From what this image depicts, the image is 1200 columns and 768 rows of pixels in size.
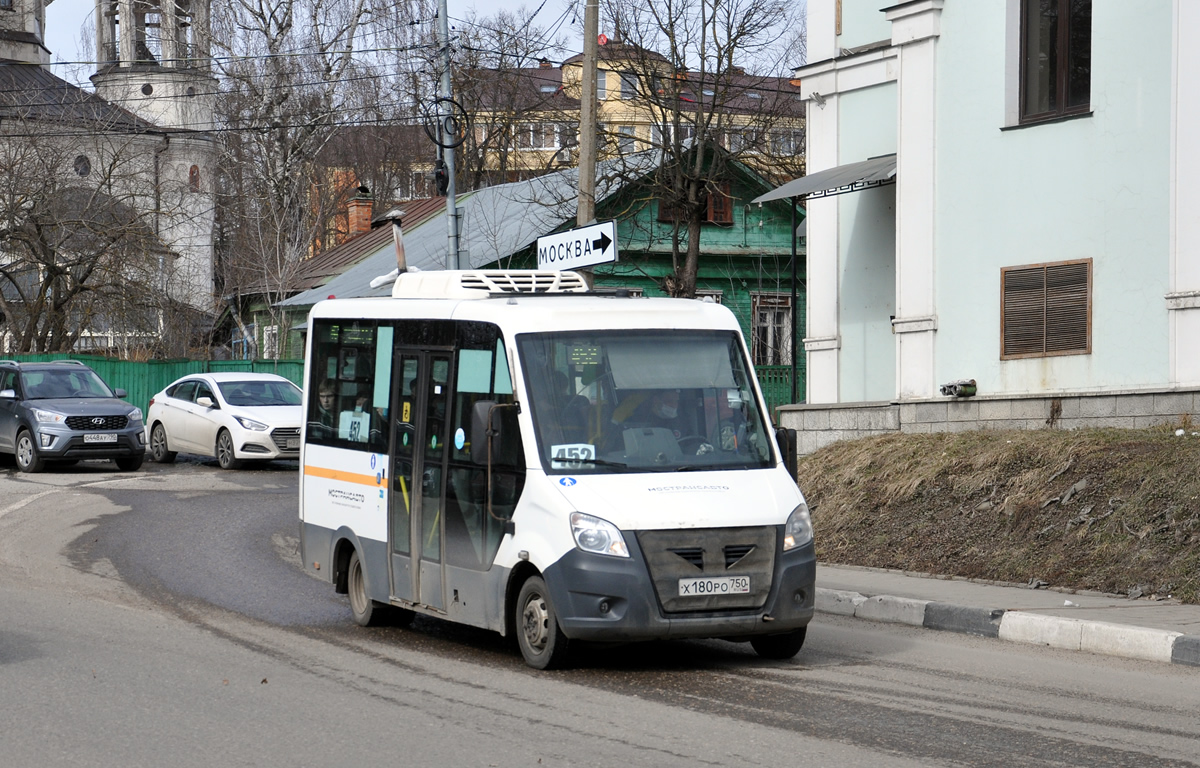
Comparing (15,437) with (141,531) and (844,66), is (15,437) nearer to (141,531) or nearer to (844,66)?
(141,531)

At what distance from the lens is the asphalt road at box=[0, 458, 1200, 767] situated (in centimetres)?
686

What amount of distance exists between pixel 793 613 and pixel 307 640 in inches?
135

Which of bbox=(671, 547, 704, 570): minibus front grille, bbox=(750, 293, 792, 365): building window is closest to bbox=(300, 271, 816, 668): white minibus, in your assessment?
bbox=(671, 547, 704, 570): minibus front grille

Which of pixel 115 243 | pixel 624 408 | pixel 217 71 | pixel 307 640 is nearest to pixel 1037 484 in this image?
pixel 624 408

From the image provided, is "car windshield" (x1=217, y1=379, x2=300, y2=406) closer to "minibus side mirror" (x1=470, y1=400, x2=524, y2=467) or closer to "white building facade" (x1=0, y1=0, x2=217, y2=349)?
"white building facade" (x1=0, y1=0, x2=217, y2=349)

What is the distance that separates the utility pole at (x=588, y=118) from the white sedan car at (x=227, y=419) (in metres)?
9.20

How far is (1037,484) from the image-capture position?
13.7 m

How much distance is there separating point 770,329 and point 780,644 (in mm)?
31832

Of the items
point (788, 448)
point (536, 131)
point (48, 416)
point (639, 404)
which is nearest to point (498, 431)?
point (639, 404)

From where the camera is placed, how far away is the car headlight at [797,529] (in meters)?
9.08

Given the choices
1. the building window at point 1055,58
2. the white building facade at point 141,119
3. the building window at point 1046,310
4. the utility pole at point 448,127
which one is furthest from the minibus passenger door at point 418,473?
the white building facade at point 141,119

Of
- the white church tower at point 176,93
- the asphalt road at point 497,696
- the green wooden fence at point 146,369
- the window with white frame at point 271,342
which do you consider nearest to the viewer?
the asphalt road at point 497,696

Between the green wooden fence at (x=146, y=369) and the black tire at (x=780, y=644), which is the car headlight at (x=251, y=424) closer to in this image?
the green wooden fence at (x=146, y=369)

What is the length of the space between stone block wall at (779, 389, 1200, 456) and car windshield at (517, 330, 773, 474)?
7121 millimetres
